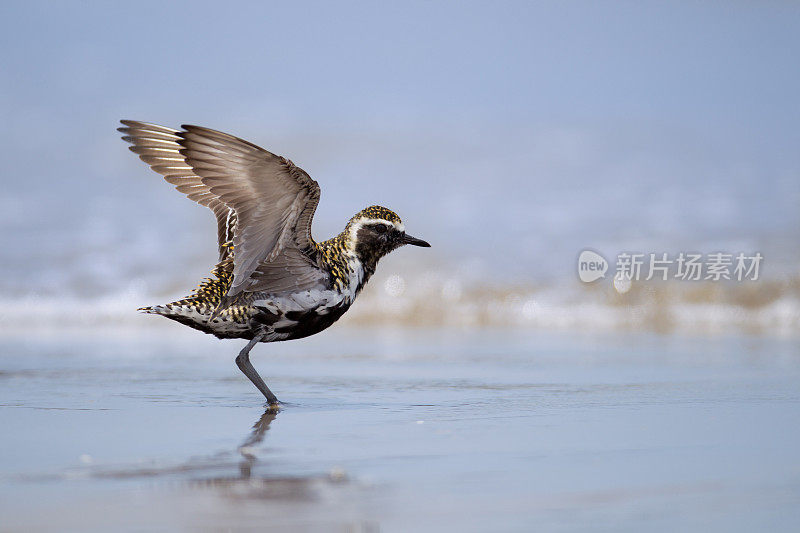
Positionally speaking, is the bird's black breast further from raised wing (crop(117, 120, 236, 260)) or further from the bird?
raised wing (crop(117, 120, 236, 260))

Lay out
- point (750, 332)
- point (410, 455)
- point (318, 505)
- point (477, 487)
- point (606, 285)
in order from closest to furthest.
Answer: point (318, 505), point (477, 487), point (410, 455), point (750, 332), point (606, 285)

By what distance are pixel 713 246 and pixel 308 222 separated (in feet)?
34.5

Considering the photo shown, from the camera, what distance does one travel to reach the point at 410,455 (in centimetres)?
437

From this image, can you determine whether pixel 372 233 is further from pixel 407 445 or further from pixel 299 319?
pixel 407 445

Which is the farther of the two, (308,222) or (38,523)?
(308,222)

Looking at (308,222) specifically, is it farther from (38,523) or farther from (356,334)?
(356,334)

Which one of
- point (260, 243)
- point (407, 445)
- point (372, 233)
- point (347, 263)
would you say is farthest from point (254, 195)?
point (407, 445)

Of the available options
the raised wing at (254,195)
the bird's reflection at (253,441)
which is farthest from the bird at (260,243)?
the bird's reflection at (253,441)

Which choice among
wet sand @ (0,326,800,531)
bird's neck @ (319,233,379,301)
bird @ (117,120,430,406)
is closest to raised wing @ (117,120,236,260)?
bird @ (117,120,430,406)

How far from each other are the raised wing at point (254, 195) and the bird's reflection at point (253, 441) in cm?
75

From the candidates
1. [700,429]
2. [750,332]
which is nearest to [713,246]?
[750,332]

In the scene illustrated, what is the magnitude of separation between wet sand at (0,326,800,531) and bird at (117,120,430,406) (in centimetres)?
50

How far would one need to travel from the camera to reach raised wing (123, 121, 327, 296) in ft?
18.3

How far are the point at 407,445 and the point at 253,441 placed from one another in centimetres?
69
